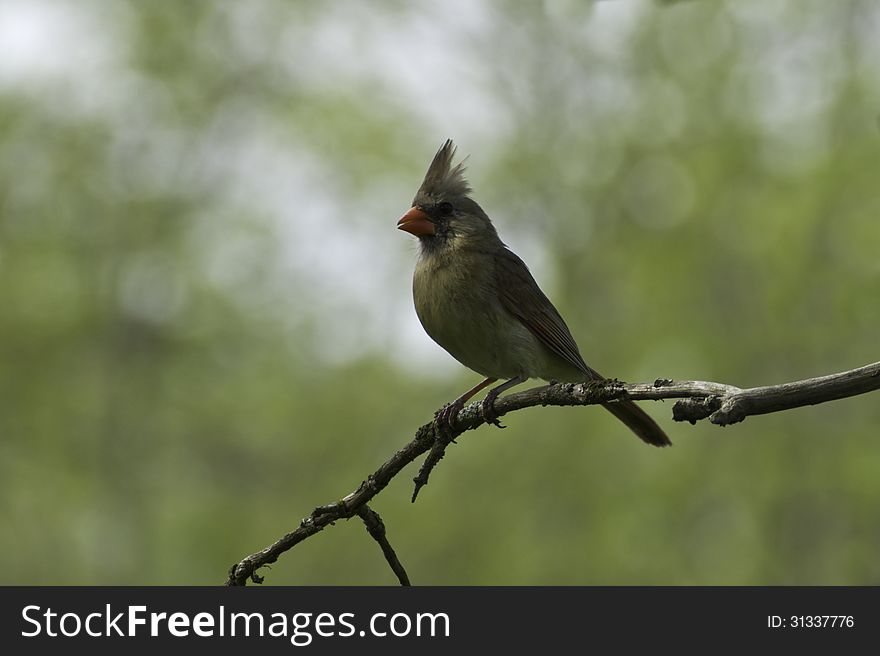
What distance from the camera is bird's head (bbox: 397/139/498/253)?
4.68 metres

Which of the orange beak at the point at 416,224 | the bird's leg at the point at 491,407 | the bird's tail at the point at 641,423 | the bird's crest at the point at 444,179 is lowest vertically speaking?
the bird's leg at the point at 491,407

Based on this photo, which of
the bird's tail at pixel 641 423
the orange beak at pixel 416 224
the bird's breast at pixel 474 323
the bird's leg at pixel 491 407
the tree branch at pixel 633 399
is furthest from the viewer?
the orange beak at pixel 416 224

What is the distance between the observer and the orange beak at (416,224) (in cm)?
467

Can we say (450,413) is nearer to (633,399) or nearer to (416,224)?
(416,224)

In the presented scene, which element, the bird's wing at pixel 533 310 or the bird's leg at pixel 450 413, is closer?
the bird's leg at pixel 450 413

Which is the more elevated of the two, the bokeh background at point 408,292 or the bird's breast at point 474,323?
the bokeh background at point 408,292

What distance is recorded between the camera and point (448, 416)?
3506 millimetres

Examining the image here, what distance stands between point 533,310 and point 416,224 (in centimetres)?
70

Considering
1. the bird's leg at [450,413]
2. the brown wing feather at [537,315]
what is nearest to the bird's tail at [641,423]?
the brown wing feather at [537,315]

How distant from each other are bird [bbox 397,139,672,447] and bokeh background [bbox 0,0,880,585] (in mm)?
3261

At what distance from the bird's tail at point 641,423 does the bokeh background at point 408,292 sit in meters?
4.16

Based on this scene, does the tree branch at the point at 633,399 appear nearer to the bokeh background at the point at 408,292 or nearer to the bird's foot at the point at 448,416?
the bird's foot at the point at 448,416

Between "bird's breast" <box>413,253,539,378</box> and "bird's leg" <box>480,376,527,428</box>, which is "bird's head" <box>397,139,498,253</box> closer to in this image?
"bird's breast" <box>413,253,539,378</box>

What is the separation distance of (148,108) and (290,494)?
6.71 metres
